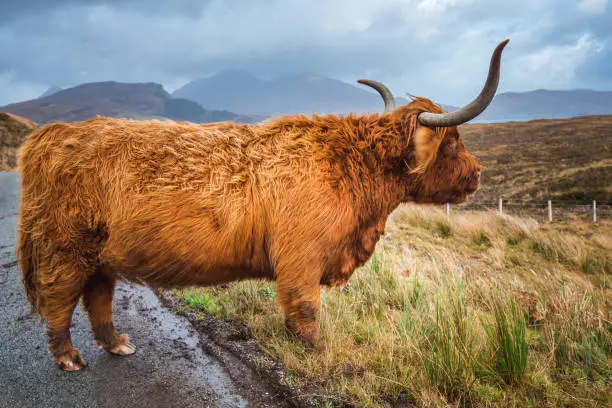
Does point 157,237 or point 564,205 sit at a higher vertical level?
point 157,237

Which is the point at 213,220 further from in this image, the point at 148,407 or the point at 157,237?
the point at 148,407

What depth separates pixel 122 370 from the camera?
3012 mm

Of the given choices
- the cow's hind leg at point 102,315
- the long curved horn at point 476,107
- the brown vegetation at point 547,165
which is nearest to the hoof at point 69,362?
the cow's hind leg at point 102,315

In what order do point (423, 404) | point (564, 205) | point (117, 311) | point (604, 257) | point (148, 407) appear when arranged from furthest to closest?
point (564, 205), point (604, 257), point (117, 311), point (148, 407), point (423, 404)

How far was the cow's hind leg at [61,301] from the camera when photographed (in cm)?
285

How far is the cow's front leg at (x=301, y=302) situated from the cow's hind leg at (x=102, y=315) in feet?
4.94

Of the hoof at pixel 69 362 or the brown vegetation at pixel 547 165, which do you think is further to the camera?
the brown vegetation at pixel 547 165

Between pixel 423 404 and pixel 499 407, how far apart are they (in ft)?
1.58

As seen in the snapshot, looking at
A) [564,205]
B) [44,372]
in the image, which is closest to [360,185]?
[44,372]

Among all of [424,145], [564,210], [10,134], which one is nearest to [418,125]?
[424,145]

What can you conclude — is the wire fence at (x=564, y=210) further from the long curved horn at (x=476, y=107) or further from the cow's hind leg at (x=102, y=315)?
the cow's hind leg at (x=102, y=315)

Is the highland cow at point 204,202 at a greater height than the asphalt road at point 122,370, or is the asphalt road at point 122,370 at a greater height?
the highland cow at point 204,202

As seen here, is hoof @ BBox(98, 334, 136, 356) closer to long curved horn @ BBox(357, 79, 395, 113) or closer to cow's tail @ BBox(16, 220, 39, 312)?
cow's tail @ BBox(16, 220, 39, 312)

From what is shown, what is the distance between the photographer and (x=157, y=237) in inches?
105
